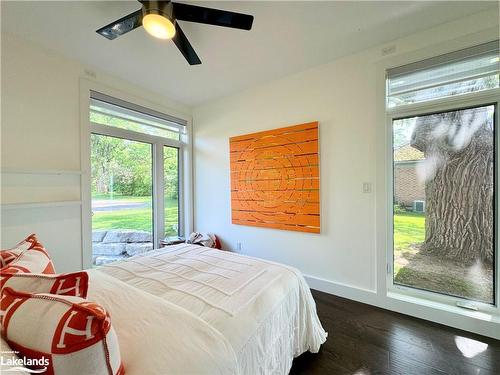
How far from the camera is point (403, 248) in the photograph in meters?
2.18

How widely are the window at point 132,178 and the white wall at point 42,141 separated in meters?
0.25

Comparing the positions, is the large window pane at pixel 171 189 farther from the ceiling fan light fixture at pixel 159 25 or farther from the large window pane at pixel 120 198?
the ceiling fan light fixture at pixel 159 25

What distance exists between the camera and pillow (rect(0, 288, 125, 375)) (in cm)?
53

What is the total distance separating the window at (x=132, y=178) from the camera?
8.61 feet

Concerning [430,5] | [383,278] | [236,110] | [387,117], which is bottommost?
[383,278]

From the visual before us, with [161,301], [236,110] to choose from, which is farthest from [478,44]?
[161,301]

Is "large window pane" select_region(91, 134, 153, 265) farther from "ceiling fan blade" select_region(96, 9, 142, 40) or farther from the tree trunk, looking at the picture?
the tree trunk

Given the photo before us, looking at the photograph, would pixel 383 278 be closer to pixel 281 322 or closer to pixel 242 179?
pixel 281 322

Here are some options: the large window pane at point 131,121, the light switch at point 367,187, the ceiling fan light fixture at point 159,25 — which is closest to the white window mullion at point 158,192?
the large window pane at point 131,121

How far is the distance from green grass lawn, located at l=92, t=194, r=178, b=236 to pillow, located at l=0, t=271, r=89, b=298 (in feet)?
6.89

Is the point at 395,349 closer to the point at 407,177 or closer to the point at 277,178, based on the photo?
the point at 407,177

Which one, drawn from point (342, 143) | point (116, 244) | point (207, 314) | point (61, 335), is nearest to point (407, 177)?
point (342, 143)

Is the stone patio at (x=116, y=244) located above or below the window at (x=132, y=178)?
below

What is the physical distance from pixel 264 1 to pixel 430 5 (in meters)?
1.32
